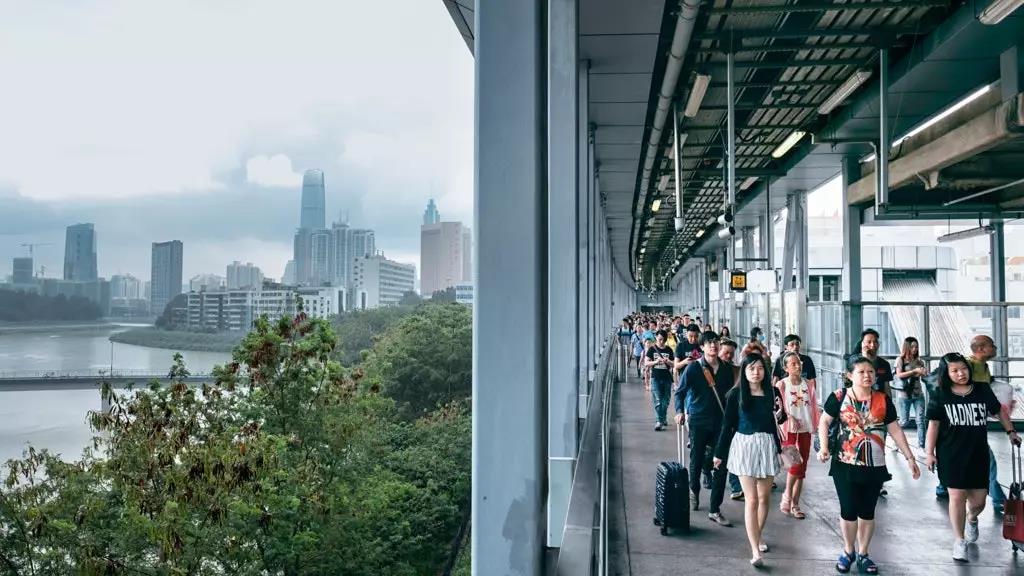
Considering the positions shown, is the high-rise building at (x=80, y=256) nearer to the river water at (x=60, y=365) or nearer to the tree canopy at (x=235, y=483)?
the river water at (x=60, y=365)

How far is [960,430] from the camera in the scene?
5180 mm

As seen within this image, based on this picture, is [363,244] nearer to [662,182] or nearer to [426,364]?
[426,364]

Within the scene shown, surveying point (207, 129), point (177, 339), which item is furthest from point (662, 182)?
point (207, 129)

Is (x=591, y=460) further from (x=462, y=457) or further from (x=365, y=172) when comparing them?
(x=365, y=172)

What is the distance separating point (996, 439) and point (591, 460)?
899 cm

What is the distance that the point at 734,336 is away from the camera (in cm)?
2053

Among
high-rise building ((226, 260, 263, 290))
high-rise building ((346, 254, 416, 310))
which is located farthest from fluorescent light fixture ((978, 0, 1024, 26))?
high-rise building ((346, 254, 416, 310))

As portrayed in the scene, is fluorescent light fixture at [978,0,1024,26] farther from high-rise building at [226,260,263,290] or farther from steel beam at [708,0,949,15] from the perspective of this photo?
high-rise building at [226,260,263,290]

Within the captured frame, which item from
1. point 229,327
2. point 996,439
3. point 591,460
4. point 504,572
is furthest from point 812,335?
point 229,327

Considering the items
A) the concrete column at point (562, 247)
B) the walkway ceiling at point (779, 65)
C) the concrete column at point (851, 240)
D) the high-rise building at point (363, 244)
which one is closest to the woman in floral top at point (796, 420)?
the concrete column at point (562, 247)

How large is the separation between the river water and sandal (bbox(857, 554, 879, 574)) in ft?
65.0

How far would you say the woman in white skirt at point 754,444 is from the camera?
5.09 metres

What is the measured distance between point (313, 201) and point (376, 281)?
15491 millimetres

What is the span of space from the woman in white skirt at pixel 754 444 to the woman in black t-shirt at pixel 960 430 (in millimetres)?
1250
